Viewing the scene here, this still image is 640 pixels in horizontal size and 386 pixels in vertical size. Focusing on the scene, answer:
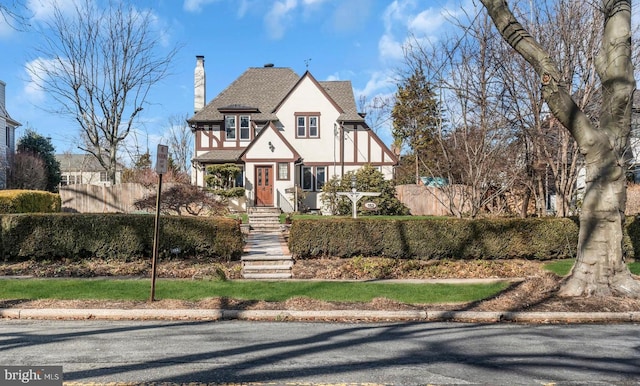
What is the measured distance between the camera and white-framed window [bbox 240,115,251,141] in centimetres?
2994

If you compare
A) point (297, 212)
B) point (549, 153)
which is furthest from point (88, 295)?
point (297, 212)

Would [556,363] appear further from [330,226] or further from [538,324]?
[330,226]

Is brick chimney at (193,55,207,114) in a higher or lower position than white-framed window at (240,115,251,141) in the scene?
higher

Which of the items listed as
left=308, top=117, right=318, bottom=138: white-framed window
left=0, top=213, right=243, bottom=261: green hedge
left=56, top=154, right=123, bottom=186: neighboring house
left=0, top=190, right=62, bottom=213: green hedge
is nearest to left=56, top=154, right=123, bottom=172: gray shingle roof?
left=56, top=154, right=123, bottom=186: neighboring house

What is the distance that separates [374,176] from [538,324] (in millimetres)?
17857

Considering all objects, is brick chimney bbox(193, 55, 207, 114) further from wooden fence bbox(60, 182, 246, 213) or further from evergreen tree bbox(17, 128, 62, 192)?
evergreen tree bbox(17, 128, 62, 192)

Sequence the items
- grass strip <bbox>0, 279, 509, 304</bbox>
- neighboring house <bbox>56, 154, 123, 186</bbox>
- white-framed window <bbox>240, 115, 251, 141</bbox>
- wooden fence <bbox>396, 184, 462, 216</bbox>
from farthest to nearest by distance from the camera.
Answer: neighboring house <bbox>56, 154, 123, 186</bbox>, white-framed window <bbox>240, 115, 251, 141</bbox>, wooden fence <bbox>396, 184, 462, 216</bbox>, grass strip <bbox>0, 279, 509, 304</bbox>

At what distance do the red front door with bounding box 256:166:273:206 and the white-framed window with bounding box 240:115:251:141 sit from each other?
380 centimetres

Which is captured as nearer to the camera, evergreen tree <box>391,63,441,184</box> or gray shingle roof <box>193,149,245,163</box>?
gray shingle roof <box>193,149,245,163</box>

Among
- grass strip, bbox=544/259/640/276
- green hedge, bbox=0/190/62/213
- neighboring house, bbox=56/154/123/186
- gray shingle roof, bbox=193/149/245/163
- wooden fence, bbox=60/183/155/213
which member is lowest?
grass strip, bbox=544/259/640/276

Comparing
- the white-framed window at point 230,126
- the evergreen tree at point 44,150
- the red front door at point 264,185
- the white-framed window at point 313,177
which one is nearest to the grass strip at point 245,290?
the red front door at point 264,185

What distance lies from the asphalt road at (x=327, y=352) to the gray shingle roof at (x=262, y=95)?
76.1 ft

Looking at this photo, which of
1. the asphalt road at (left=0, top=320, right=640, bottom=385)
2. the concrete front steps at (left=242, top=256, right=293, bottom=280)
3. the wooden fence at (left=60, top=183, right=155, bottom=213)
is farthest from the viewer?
the wooden fence at (left=60, top=183, right=155, bottom=213)

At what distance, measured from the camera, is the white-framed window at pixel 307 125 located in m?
29.4
